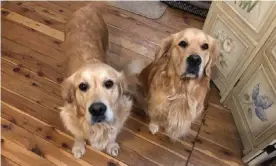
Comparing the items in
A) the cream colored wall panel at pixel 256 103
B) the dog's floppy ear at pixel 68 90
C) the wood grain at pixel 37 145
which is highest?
the dog's floppy ear at pixel 68 90

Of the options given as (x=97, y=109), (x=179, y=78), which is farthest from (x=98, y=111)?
(x=179, y=78)

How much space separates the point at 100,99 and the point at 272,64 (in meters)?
1.13

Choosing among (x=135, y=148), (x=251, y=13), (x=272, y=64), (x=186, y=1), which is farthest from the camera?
(x=186, y=1)

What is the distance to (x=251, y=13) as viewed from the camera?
6.13 ft

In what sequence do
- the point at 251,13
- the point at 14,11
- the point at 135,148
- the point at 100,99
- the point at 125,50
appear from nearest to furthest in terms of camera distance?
the point at 100,99
the point at 251,13
the point at 135,148
the point at 125,50
the point at 14,11

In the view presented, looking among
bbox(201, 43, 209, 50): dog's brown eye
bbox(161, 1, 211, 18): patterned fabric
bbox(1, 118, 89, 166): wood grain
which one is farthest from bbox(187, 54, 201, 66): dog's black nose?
bbox(161, 1, 211, 18): patterned fabric

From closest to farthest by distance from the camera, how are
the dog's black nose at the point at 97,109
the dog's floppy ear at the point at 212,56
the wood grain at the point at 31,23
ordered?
the dog's black nose at the point at 97,109, the dog's floppy ear at the point at 212,56, the wood grain at the point at 31,23

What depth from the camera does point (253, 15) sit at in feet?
6.07

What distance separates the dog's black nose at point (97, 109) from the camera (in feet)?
4.70

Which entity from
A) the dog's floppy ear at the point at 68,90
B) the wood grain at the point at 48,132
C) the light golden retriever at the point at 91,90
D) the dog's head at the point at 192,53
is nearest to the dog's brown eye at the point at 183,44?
the dog's head at the point at 192,53

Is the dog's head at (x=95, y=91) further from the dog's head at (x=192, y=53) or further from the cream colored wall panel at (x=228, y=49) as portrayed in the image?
the cream colored wall panel at (x=228, y=49)

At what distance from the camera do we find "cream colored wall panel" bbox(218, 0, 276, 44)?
1.72 metres

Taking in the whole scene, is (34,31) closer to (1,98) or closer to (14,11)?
(14,11)

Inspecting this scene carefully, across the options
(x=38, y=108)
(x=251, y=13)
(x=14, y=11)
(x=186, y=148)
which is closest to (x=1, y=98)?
(x=38, y=108)
